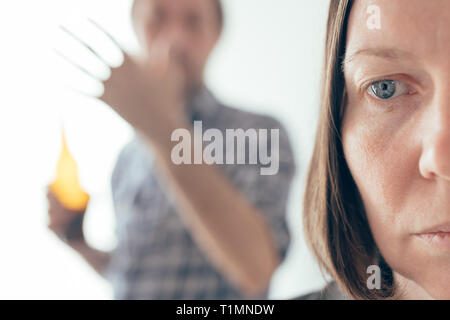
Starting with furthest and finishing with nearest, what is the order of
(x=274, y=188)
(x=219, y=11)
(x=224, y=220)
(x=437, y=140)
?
(x=219, y=11), (x=274, y=188), (x=224, y=220), (x=437, y=140)

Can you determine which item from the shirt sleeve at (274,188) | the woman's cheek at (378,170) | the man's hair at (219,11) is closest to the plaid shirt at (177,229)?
the shirt sleeve at (274,188)

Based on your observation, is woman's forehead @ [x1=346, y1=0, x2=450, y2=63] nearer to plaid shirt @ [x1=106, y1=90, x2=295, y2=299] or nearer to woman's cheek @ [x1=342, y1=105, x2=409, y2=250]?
woman's cheek @ [x1=342, y1=105, x2=409, y2=250]

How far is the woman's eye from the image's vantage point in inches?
12.3

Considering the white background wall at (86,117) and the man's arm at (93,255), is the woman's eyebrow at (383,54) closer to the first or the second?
the white background wall at (86,117)

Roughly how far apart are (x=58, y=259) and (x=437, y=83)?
68 cm

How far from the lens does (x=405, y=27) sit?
28 cm

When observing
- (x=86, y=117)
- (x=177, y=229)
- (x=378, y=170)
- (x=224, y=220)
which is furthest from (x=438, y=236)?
(x=86, y=117)

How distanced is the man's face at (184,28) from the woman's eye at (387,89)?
43cm

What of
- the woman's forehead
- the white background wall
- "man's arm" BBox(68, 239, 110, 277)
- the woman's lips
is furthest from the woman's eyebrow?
"man's arm" BBox(68, 239, 110, 277)

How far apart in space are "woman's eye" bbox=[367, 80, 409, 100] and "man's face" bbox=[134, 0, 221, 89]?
1.40 ft

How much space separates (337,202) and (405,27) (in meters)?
0.15

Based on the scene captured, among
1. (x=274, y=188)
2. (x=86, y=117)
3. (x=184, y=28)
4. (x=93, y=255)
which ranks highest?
(x=184, y=28)

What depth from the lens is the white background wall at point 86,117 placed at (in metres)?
0.71

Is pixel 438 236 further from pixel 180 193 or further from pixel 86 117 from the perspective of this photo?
pixel 86 117
